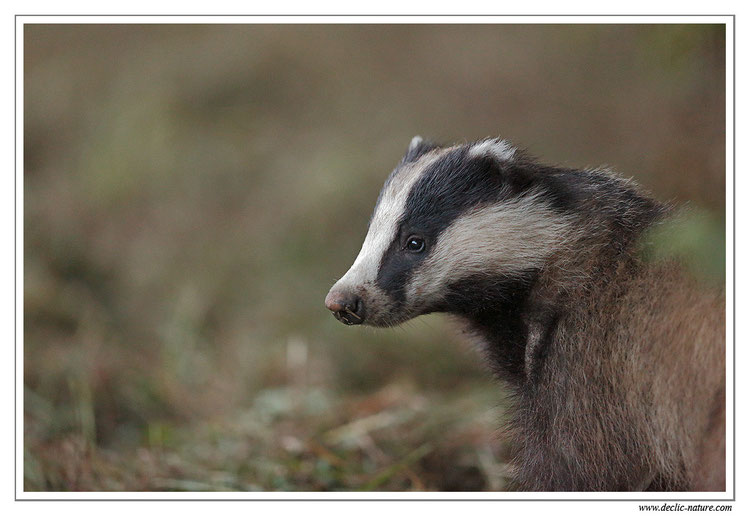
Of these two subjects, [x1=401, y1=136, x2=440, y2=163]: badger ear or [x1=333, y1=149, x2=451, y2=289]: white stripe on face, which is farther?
[x1=401, y1=136, x2=440, y2=163]: badger ear

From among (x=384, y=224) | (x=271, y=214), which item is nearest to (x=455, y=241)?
(x=384, y=224)

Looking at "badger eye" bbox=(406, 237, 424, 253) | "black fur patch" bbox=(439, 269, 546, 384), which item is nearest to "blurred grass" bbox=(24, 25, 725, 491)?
"black fur patch" bbox=(439, 269, 546, 384)

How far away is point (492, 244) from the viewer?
3.01 m

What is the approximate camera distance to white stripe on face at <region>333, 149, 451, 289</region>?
9.87 ft

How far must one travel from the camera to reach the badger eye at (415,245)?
304 centimetres

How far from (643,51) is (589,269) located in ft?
6.58

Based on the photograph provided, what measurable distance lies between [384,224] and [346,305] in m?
0.38

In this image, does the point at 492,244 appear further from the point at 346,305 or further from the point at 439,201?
the point at 346,305

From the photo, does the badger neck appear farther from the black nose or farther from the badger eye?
the black nose

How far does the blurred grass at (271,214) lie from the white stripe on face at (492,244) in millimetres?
494

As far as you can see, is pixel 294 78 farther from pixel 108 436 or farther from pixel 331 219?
pixel 108 436

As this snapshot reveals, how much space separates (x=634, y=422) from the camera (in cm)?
266

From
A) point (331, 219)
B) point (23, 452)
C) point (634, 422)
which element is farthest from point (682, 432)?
point (331, 219)

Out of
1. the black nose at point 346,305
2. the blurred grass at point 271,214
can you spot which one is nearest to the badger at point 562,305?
the black nose at point 346,305
